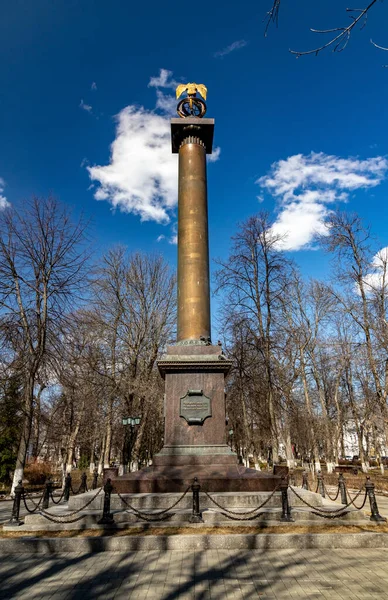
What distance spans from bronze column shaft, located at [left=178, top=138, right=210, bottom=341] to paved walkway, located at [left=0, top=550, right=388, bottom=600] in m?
6.55

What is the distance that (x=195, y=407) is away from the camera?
36.5 ft

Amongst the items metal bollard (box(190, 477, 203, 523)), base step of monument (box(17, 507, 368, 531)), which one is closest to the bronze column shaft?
metal bollard (box(190, 477, 203, 523))

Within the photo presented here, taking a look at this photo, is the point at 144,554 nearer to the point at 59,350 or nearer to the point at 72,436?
the point at 59,350

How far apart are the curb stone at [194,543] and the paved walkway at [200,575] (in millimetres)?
199

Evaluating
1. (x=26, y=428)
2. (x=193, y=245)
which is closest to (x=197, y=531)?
(x=193, y=245)

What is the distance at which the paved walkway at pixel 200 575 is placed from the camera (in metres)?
5.46

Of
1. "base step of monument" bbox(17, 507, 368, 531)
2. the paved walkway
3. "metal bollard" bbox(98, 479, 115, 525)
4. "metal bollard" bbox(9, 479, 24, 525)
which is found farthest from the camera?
"metal bollard" bbox(9, 479, 24, 525)

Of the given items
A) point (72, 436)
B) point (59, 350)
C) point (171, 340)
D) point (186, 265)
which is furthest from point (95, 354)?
point (186, 265)

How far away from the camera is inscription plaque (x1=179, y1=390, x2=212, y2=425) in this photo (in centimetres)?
1104

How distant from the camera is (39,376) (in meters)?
17.0

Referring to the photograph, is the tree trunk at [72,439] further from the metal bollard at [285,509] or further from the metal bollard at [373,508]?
the metal bollard at [373,508]

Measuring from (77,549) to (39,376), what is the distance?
10432 millimetres

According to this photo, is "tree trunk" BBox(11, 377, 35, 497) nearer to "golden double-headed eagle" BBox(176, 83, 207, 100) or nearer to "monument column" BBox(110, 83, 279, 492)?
"monument column" BBox(110, 83, 279, 492)

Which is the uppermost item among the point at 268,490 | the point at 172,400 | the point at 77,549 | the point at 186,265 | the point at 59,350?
the point at 186,265
